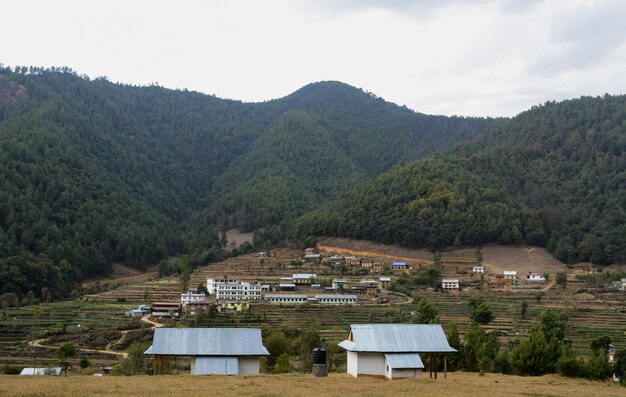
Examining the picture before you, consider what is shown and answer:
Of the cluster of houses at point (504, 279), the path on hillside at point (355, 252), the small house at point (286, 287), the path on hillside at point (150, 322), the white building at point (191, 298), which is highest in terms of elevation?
the path on hillside at point (355, 252)

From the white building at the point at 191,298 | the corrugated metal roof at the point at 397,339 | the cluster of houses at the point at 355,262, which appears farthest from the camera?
the cluster of houses at the point at 355,262

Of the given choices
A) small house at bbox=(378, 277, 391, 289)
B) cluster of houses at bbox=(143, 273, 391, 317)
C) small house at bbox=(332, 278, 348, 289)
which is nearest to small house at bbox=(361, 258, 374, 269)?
cluster of houses at bbox=(143, 273, 391, 317)

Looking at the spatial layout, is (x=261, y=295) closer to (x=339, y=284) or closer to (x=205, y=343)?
(x=339, y=284)

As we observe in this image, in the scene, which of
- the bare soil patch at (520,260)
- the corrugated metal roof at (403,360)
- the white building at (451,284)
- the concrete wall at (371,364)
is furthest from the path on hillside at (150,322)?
the bare soil patch at (520,260)

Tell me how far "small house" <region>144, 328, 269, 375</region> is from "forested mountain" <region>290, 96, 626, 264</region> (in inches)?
3098

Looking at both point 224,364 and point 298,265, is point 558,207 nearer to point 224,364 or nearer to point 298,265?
point 298,265

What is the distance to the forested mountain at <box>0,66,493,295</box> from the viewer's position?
10056cm

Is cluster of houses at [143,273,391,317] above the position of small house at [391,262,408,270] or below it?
below

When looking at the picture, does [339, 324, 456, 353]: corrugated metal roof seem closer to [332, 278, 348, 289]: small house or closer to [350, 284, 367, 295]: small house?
[350, 284, 367, 295]: small house

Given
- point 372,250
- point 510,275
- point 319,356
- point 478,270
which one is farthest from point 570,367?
point 372,250

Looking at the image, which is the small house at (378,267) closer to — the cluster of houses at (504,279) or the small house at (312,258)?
the small house at (312,258)

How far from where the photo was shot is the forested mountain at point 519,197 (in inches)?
4099

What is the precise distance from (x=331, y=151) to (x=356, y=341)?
6406 inches

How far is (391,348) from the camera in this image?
28.4 metres
